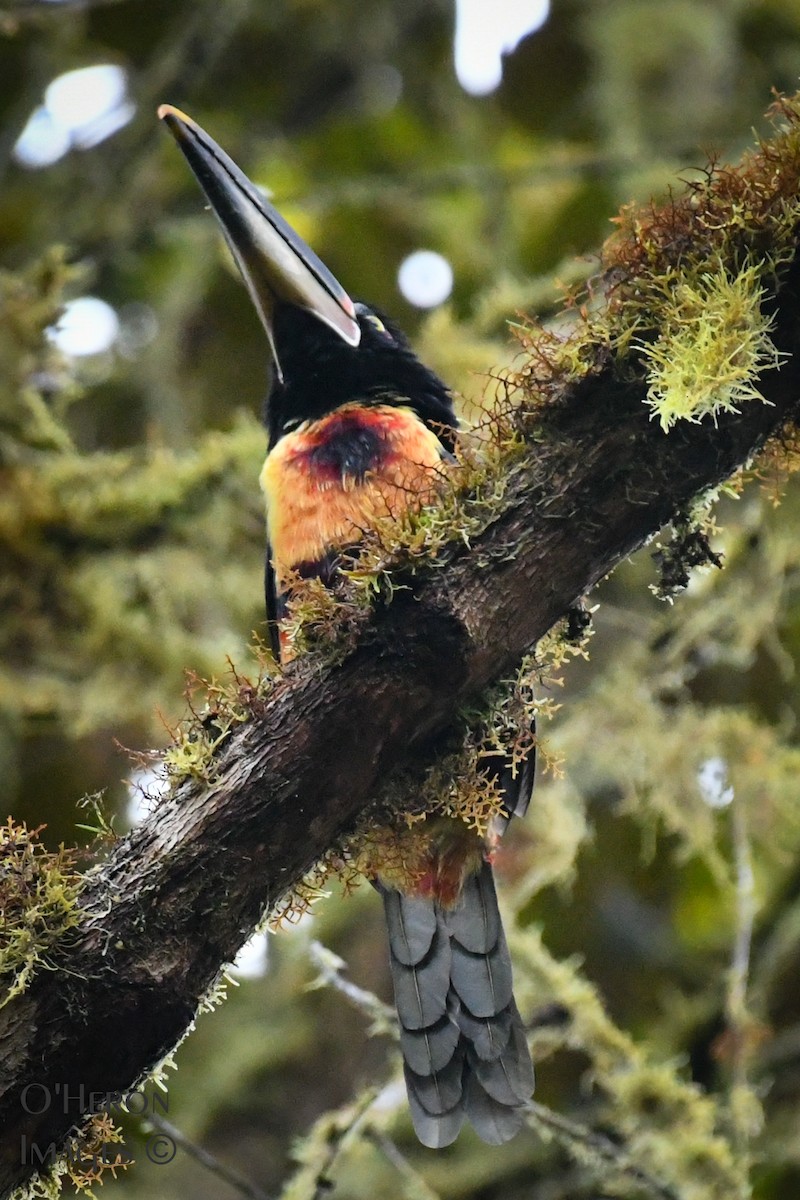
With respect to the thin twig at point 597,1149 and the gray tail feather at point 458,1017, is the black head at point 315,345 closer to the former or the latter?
the gray tail feather at point 458,1017

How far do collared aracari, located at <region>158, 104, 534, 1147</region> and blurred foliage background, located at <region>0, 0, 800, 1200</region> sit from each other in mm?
347

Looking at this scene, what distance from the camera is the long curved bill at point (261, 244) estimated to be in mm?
2695

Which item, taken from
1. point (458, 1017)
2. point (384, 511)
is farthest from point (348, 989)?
point (384, 511)

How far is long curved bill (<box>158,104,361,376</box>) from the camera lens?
8.84 ft

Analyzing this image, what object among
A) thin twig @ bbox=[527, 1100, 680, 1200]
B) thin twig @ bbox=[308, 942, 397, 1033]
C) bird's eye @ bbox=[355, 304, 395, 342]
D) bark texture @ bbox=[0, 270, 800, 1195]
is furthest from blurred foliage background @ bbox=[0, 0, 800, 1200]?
bark texture @ bbox=[0, 270, 800, 1195]

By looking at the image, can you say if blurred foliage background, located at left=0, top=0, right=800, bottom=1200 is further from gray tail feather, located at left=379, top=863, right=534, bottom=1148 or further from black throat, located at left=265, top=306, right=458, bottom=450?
black throat, located at left=265, top=306, right=458, bottom=450

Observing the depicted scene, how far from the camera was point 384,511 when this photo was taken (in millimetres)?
2443

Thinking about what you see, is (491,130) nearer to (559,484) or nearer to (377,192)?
(377,192)

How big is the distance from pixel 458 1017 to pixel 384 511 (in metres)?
1.06

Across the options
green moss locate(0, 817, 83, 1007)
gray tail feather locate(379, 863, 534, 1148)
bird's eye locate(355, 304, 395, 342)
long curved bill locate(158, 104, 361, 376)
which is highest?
bird's eye locate(355, 304, 395, 342)

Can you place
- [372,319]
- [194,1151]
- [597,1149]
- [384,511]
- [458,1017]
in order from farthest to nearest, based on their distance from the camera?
[372,319]
[597,1149]
[458,1017]
[194,1151]
[384,511]

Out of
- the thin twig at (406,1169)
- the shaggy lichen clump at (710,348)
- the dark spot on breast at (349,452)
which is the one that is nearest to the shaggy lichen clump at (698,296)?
the shaggy lichen clump at (710,348)

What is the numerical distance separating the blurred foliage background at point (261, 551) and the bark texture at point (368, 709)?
1.13m

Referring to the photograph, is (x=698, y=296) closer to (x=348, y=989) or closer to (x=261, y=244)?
(x=261, y=244)
